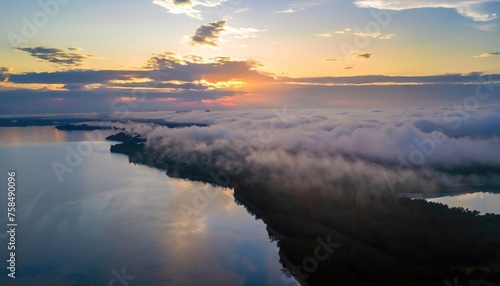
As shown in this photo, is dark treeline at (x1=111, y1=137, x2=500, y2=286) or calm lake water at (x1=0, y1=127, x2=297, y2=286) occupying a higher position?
dark treeline at (x1=111, y1=137, x2=500, y2=286)

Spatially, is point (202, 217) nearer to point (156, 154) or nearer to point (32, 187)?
point (32, 187)

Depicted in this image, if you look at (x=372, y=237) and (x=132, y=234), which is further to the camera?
(x=132, y=234)

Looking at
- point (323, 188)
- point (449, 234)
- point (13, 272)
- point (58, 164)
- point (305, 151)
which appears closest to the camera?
point (13, 272)

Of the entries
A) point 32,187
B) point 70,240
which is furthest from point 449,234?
point 32,187

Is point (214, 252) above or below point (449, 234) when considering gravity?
below

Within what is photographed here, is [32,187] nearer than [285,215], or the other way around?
[285,215]

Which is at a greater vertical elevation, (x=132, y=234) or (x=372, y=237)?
(x=372, y=237)
